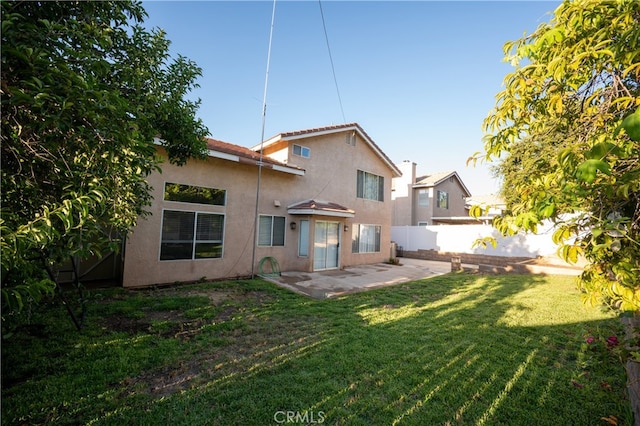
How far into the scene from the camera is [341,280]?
1062 centimetres

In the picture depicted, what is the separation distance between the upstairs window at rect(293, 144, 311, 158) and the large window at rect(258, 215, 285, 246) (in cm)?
323

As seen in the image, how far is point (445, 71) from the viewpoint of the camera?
8.78 metres

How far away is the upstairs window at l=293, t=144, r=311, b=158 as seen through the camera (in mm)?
12555

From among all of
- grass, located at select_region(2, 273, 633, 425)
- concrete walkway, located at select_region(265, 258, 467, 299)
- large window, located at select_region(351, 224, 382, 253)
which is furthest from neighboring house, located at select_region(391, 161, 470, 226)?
grass, located at select_region(2, 273, 633, 425)

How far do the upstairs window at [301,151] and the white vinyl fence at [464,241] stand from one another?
10566 millimetres

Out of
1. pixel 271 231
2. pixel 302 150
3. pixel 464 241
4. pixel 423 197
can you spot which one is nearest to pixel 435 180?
pixel 423 197

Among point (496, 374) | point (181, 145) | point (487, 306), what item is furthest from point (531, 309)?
point (181, 145)

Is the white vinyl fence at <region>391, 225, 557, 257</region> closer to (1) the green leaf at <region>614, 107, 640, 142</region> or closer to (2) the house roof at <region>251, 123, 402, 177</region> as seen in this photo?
(2) the house roof at <region>251, 123, 402, 177</region>

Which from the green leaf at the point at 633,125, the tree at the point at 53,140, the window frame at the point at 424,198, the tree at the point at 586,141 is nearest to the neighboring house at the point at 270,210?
the tree at the point at 53,140

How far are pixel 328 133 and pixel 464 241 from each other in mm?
13076

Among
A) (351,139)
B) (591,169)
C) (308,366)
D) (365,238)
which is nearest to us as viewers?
(591,169)

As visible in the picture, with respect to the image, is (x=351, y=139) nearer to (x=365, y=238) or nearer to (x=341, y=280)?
(x=365, y=238)

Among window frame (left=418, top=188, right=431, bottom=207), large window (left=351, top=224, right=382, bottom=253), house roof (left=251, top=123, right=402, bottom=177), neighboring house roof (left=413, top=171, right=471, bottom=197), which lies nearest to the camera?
house roof (left=251, top=123, right=402, bottom=177)

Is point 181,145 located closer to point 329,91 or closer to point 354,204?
point 329,91
